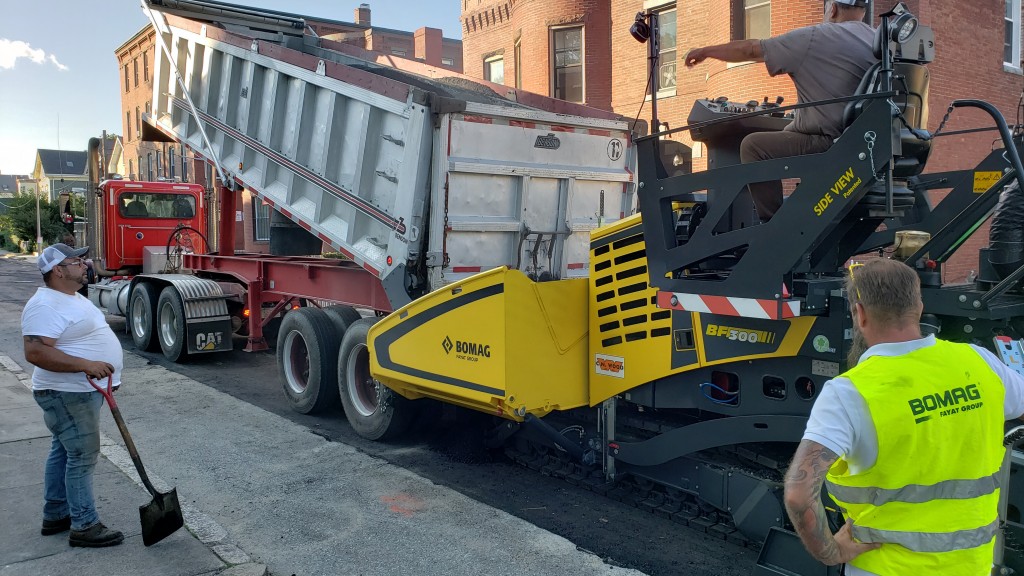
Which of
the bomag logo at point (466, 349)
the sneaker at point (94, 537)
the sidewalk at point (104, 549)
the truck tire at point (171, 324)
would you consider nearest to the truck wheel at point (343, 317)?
the sidewalk at point (104, 549)

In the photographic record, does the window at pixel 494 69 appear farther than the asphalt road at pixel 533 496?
Yes

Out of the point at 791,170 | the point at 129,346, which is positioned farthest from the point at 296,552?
the point at 129,346

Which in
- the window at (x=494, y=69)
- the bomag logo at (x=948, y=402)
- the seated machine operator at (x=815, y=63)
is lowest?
the bomag logo at (x=948, y=402)

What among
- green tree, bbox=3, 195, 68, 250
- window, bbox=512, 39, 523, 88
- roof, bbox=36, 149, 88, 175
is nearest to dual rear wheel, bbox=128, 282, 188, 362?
window, bbox=512, 39, 523, 88

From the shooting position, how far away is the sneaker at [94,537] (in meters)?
4.35

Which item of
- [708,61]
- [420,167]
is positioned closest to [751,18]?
[708,61]

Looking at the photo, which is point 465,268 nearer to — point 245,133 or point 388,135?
point 388,135

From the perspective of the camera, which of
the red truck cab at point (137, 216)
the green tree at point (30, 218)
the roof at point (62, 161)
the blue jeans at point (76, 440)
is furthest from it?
the roof at point (62, 161)

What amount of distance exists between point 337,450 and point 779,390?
12.3 feet

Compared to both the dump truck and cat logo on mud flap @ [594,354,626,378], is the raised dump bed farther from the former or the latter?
cat logo on mud flap @ [594,354,626,378]

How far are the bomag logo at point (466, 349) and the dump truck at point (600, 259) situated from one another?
2 centimetres

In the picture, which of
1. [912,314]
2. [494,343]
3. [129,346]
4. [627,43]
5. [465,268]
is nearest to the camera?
[912,314]

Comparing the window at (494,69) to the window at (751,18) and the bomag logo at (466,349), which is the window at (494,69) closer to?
the window at (751,18)

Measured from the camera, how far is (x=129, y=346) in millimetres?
12141
